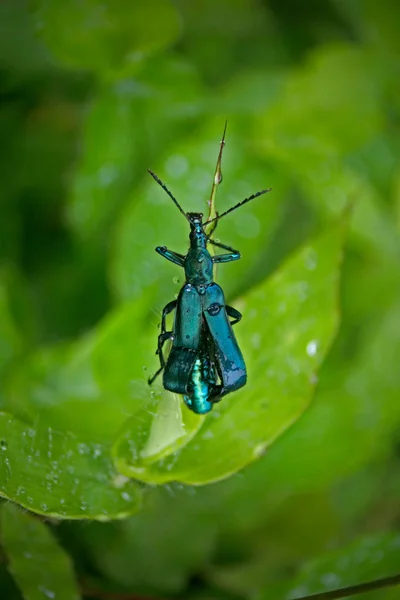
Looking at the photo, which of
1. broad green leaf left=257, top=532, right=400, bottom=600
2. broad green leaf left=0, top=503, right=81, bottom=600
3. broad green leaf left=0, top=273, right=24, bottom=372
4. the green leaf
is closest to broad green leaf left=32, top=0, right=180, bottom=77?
the green leaf

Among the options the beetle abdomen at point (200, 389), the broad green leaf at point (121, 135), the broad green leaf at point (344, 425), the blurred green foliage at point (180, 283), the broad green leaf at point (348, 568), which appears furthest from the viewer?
the broad green leaf at point (121, 135)

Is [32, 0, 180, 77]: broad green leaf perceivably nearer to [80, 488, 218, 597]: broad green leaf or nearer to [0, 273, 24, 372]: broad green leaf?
[0, 273, 24, 372]: broad green leaf

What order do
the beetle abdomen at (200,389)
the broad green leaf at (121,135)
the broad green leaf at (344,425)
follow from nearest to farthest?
the beetle abdomen at (200,389) → the broad green leaf at (344,425) → the broad green leaf at (121,135)

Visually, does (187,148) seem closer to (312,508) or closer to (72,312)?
(72,312)

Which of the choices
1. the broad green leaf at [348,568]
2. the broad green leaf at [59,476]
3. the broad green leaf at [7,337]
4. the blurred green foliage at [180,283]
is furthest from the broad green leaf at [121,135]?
the broad green leaf at [348,568]

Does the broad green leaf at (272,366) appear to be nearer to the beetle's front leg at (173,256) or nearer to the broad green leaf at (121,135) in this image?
the beetle's front leg at (173,256)

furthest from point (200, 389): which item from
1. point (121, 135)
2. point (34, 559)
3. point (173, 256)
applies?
point (121, 135)
